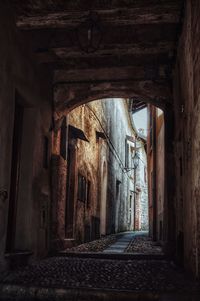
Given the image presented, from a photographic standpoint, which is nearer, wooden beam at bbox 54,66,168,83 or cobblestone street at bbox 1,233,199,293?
cobblestone street at bbox 1,233,199,293

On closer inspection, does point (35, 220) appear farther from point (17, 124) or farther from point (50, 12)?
point (50, 12)

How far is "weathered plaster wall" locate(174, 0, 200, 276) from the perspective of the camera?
4434mm

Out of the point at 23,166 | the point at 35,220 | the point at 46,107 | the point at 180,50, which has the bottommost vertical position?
the point at 35,220

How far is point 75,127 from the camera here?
30.7ft

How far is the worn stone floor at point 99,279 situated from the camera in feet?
12.8

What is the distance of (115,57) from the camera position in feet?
23.5

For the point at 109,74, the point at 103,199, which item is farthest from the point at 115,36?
the point at 103,199

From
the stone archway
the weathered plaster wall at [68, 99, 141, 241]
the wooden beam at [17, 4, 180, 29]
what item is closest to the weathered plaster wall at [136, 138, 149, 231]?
the weathered plaster wall at [68, 99, 141, 241]

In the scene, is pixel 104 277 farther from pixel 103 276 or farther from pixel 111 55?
pixel 111 55

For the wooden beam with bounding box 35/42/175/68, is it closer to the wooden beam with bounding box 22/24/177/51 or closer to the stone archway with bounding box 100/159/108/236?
the wooden beam with bounding box 22/24/177/51

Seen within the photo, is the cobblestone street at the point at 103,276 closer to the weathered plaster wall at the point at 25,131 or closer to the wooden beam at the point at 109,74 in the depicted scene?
the weathered plaster wall at the point at 25,131

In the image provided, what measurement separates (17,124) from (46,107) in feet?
2.98

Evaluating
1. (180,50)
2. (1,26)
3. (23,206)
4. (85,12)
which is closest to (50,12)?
(85,12)

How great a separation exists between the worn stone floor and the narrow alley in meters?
0.01
